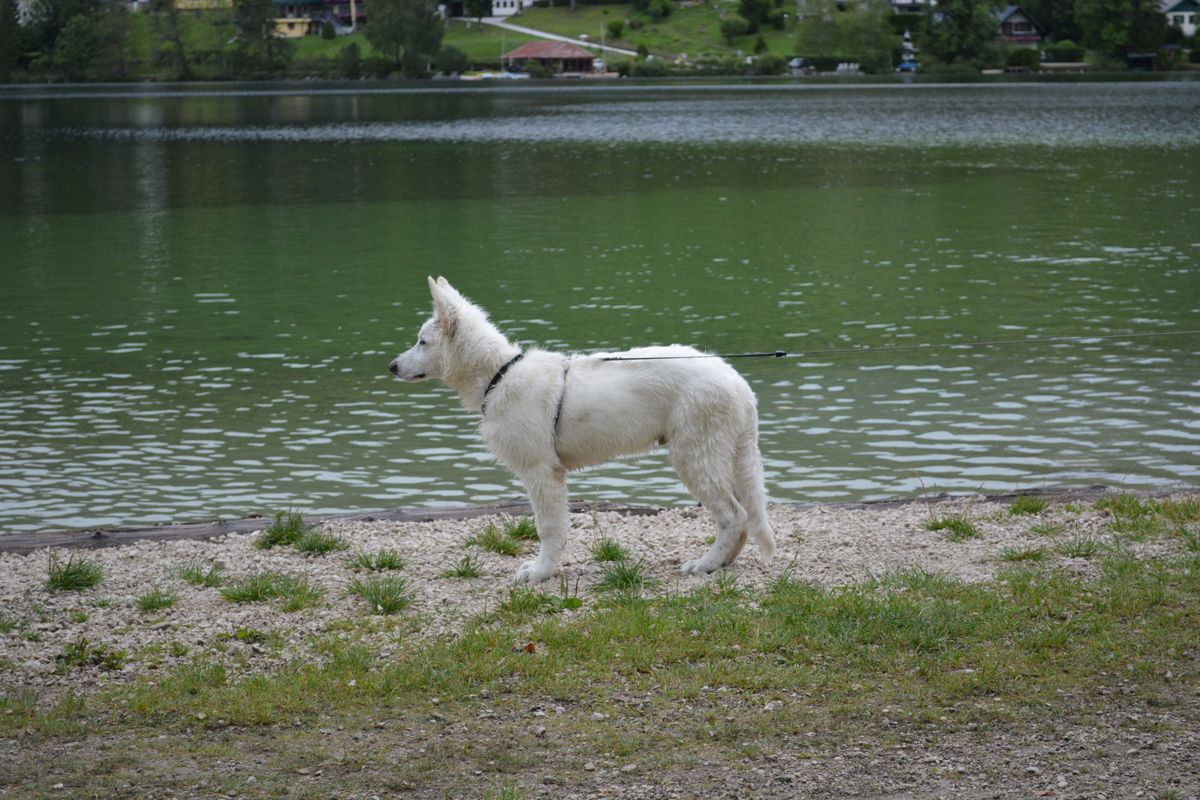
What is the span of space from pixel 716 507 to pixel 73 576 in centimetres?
470

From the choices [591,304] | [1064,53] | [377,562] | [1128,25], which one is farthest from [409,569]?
[1064,53]

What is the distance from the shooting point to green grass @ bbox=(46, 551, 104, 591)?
9.97 m

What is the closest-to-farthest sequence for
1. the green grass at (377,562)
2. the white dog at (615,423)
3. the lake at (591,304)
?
the white dog at (615,423) < the green grass at (377,562) < the lake at (591,304)

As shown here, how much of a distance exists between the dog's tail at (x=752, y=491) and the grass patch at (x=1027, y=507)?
8.94 ft

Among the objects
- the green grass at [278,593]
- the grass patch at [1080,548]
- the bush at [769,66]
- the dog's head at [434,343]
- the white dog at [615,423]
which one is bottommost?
the green grass at [278,593]

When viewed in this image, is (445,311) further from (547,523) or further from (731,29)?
(731,29)

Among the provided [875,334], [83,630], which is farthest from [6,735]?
[875,334]

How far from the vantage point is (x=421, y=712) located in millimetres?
7512

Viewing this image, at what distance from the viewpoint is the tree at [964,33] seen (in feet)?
573

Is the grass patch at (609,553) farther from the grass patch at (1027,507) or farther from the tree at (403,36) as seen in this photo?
the tree at (403,36)

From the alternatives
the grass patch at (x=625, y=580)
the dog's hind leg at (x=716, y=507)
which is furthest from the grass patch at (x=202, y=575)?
the dog's hind leg at (x=716, y=507)

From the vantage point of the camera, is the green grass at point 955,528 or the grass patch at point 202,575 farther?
the green grass at point 955,528

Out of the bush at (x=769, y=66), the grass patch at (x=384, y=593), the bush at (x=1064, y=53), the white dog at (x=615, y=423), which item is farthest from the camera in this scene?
the bush at (x=1064, y=53)

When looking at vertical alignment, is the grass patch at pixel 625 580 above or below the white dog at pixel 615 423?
below
